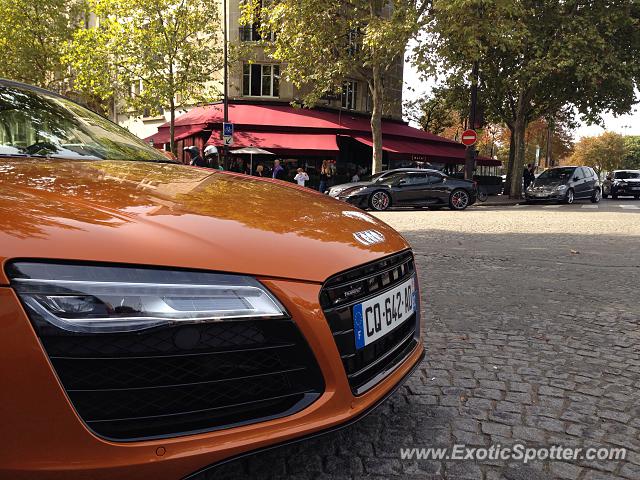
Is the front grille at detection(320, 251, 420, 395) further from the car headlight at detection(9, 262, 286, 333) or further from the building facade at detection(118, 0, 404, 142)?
the building facade at detection(118, 0, 404, 142)

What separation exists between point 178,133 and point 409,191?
13428 millimetres

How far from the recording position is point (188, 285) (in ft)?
4.78

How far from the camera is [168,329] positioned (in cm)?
141

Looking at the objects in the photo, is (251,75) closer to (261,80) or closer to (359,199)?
(261,80)

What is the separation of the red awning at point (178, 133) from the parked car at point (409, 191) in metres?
9.80

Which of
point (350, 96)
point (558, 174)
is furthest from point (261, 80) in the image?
point (558, 174)

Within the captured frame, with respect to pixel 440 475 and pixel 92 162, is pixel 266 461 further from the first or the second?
pixel 92 162

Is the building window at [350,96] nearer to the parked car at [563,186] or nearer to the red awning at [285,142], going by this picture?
the red awning at [285,142]

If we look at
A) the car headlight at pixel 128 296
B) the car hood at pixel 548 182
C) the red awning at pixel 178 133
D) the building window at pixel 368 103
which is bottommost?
the car headlight at pixel 128 296

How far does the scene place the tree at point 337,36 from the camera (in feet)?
60.3

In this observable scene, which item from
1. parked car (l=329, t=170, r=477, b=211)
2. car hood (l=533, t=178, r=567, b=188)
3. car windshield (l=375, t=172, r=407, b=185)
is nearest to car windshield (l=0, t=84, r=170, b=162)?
parked car (l=329, t=170, r=477, b=211)

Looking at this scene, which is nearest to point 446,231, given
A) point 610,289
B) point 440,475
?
point 610,289

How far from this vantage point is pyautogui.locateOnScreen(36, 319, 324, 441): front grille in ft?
4.44

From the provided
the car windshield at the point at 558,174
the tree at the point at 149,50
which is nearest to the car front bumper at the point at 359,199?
the car windshield at the point at 558,174
